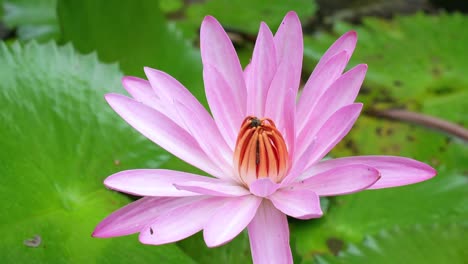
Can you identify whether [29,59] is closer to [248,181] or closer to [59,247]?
[59,247]

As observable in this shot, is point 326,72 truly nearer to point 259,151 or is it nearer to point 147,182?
point 259,151

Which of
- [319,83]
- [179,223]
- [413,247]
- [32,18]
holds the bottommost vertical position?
[413,247]

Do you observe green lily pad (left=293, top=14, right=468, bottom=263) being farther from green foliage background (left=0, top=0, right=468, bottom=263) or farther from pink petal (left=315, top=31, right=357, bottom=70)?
pink petal (left=315, top=31, right=357, bottom=70)

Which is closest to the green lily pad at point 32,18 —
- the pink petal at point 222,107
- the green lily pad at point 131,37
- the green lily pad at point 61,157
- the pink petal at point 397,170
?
the green lily pad at point 131,37

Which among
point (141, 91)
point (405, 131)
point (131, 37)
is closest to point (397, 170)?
point (141, 91)

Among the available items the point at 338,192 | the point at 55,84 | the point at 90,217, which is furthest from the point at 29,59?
the point at 338,192

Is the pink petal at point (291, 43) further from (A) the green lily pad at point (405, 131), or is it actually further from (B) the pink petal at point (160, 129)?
(A) the green lily pad at point (405, 131)
